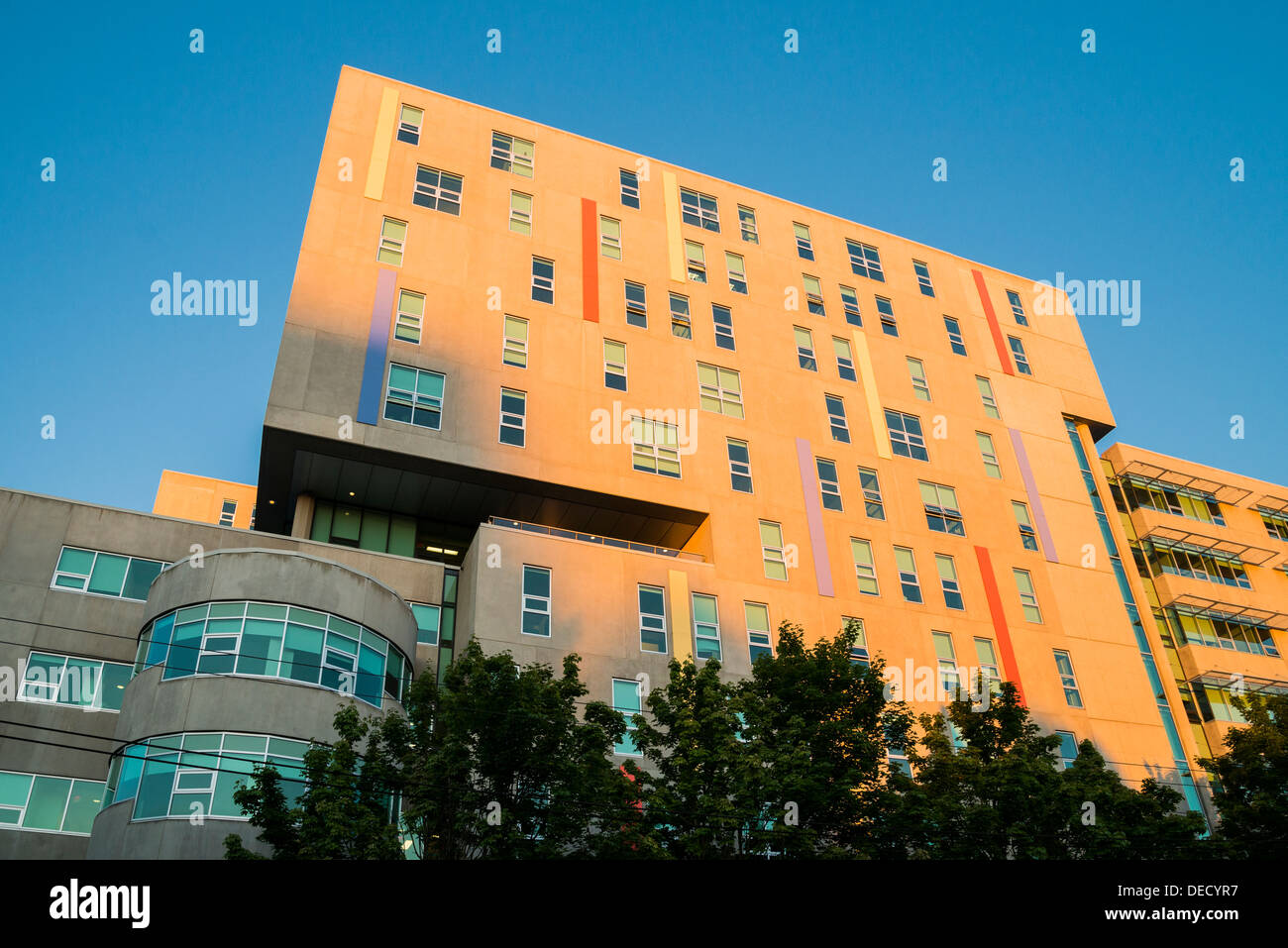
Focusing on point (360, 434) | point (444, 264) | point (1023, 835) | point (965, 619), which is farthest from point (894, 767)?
point (444, 264)

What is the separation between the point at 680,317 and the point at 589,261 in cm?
470

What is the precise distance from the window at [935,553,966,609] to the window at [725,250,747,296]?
15179 mm

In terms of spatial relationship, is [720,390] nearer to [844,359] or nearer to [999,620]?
[844,359]

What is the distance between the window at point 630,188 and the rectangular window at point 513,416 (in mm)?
13824

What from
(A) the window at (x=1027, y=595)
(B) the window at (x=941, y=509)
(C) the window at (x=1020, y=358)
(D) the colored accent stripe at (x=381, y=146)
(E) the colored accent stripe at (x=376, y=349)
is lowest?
(A) the window at (x=1027, y=595)

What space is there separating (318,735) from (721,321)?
26.7m

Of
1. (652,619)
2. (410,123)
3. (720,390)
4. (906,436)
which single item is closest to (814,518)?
(720,390)

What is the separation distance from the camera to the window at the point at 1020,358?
53531 mm

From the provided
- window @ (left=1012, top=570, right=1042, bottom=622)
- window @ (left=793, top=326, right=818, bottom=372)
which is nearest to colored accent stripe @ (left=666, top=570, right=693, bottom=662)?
window @ (left=793, top=326, right=818, bottom=372)

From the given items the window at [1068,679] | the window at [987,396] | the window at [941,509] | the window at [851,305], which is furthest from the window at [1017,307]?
the window at [1068,679]

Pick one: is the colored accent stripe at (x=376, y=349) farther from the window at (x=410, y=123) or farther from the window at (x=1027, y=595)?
the window at (x=1027, y=595)

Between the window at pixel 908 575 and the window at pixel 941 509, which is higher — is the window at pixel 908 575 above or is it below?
below

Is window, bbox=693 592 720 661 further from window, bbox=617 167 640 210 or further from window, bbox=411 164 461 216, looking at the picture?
window, bbox=617 167 640 210
